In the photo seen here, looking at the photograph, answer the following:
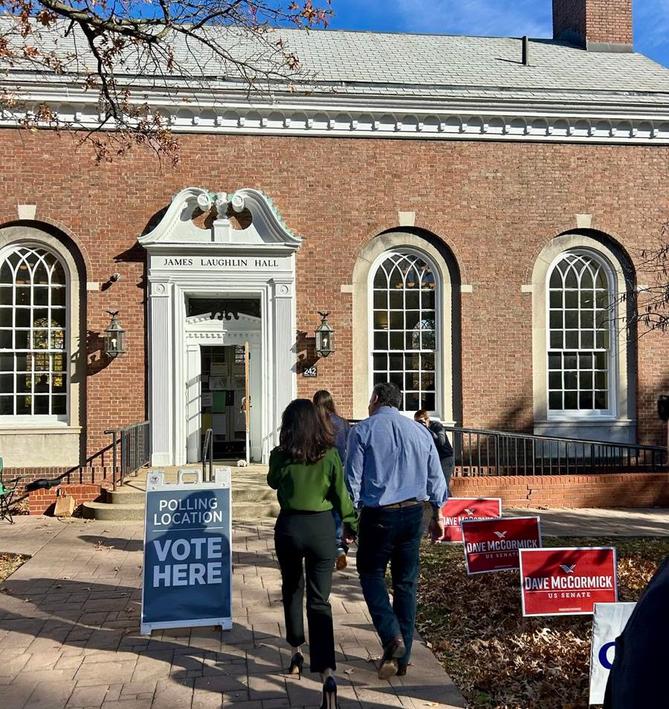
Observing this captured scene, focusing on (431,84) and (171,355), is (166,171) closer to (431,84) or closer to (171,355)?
(171,355)

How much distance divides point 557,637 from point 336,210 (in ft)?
29.5

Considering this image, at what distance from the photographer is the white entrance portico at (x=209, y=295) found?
39.5 ft

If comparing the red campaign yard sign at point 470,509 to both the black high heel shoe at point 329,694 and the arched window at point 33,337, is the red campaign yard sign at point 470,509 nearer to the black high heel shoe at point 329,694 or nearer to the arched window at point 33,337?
the black high heel shoe at point 329,694

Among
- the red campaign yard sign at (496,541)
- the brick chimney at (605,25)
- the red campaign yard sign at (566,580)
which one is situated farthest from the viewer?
the brick chimney at (605,25)

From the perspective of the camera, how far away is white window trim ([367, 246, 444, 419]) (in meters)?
12.9

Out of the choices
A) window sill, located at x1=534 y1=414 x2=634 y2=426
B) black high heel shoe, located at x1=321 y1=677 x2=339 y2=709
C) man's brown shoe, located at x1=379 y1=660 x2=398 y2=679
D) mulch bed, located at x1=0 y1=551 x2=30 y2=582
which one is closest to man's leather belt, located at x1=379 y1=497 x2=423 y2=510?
man's brown shoe, located at x1=379 y1=660 x2=398 y2=679

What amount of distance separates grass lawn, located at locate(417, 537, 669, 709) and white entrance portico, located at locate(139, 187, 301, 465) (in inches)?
223

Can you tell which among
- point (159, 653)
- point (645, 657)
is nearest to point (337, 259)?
point (159, 653)

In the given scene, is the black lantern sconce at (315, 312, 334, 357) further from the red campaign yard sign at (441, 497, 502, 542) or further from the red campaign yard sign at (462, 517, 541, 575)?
the red campaign yard sign at (462, 517, 541, 575)

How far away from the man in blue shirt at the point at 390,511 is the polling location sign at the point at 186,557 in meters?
1.34

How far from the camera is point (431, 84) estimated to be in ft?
42.3

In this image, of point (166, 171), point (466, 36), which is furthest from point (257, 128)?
point (466, 36)

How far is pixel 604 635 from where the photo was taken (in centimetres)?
406

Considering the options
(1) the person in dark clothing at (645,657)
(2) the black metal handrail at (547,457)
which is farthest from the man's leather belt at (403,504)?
(2) the black metal handrail at (547,457)
